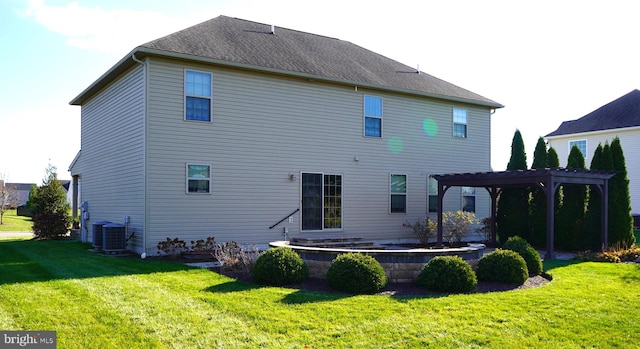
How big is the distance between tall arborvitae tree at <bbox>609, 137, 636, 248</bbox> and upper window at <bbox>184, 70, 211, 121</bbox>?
12239 millimetres

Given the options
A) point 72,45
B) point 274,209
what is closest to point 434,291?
point 274,209

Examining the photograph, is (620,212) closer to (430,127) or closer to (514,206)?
(514,206)

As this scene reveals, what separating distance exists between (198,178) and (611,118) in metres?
25.6

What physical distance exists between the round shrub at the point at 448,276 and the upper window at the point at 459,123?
36.0 feet

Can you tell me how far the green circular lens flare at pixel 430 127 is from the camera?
1778cm

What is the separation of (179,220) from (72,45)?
5028 mm

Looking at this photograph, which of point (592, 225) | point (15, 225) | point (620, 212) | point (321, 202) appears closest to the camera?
point (592, 225)

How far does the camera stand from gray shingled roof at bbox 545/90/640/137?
91.0 ft

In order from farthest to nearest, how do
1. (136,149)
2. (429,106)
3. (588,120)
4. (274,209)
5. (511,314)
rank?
(588,120) < (429,106) < (274,209) < (136,149) < (511,314)

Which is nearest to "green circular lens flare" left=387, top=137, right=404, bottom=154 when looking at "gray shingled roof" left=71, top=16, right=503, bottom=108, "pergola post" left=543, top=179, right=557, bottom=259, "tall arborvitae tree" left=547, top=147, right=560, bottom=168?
"gray shingled roof" left=71, top=16, right=503, bottom=108

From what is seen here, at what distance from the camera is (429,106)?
58.9 ft

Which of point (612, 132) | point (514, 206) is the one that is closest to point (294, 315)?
point (514, 206)

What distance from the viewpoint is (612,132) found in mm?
28016

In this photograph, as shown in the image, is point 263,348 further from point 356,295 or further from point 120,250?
point 120,250
